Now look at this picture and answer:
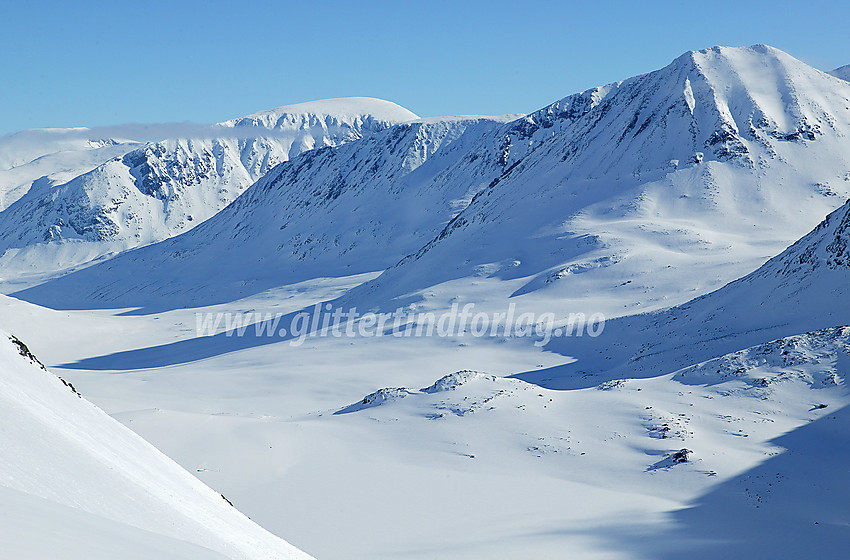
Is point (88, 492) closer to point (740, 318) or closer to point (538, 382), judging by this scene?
point (538, 382)

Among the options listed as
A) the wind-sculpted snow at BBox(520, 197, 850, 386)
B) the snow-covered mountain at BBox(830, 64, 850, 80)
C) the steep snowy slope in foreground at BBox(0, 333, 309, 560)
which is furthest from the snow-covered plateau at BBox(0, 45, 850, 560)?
the snow-covered mountain at BBox(830, 64, 850, 80)

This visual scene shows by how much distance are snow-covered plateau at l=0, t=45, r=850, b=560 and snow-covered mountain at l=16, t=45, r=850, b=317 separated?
0.58m

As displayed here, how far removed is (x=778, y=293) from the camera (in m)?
42.5

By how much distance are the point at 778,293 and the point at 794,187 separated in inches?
2141

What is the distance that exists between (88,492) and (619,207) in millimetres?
89132

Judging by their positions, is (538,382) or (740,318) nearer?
(740,318)

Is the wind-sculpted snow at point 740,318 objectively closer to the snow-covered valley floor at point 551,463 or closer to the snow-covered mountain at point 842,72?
the snow-covered valley floor at point 551,463

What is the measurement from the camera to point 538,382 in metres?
43.9

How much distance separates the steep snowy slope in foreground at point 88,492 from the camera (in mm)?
6285

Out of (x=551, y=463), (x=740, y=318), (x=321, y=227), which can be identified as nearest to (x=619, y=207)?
(x=740, y=318)

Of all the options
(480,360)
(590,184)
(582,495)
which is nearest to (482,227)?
(590,184)

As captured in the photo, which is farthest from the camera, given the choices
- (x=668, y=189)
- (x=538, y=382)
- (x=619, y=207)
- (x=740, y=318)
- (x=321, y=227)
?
(x=321, y=227)

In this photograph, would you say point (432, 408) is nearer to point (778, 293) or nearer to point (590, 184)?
point (778, 293)

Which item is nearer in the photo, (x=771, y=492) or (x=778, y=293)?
(x=771, y=492)
